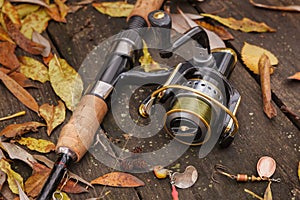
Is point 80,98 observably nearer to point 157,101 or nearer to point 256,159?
point 157,101

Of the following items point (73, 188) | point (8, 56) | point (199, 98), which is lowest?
point (73, 188)

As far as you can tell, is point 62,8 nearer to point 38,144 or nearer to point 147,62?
point 147,62

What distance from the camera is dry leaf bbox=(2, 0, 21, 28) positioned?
221cm

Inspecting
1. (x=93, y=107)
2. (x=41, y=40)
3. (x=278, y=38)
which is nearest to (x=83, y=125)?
(x=93, y=107)

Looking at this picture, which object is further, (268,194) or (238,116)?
(238,116)

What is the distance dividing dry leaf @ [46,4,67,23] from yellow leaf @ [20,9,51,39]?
0.05 feet

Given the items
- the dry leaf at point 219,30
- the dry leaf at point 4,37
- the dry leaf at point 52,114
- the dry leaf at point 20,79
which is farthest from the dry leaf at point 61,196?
the dry leaf at point 219,30

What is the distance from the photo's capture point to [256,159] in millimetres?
1844

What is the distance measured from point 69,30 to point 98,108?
20.3 inches

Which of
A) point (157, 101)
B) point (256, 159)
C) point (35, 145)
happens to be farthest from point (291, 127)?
point (35, 145)

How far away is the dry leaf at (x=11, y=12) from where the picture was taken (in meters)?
2.21

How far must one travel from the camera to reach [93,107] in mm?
1840

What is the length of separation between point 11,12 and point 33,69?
1.00 feet

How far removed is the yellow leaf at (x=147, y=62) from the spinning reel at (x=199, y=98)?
0.17m
